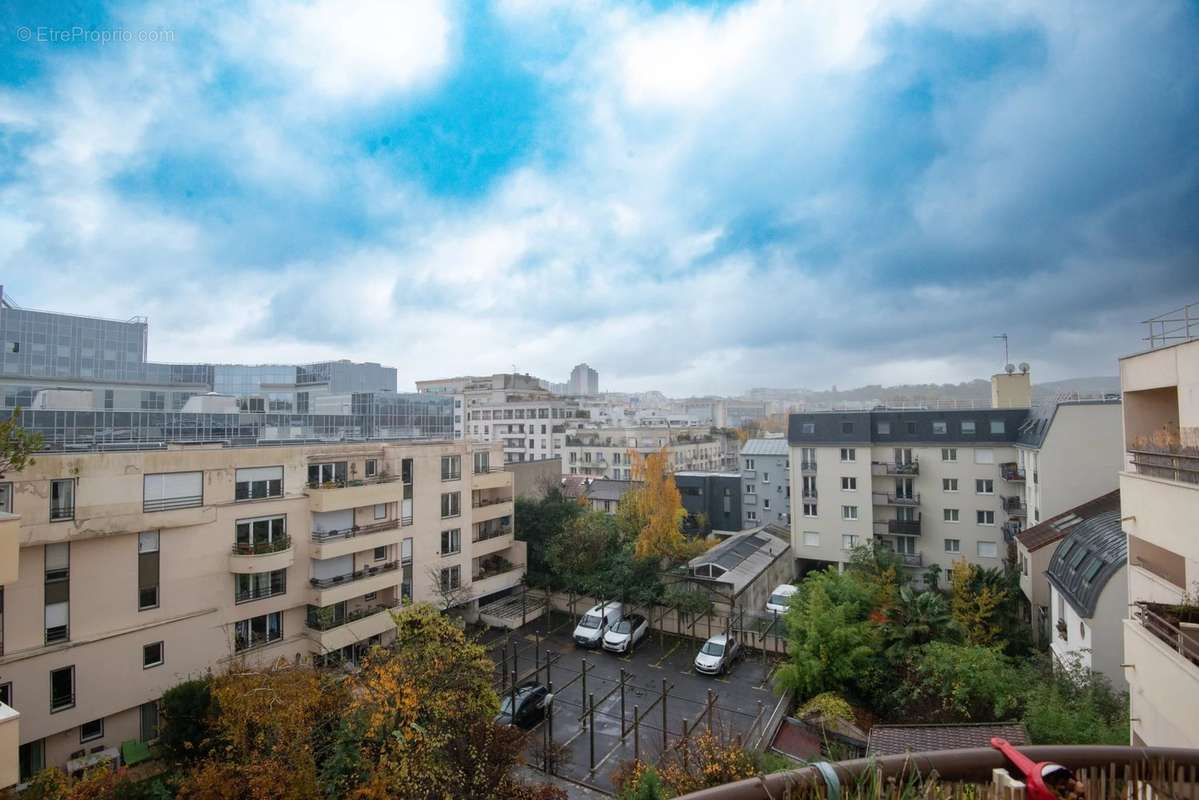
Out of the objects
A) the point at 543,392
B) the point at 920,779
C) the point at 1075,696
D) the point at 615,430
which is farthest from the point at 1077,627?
the point at 543,392

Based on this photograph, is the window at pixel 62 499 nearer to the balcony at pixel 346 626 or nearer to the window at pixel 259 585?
the window at pixel 259 585

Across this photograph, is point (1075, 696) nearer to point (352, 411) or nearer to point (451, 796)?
point (451, 796)

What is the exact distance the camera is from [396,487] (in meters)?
26.4

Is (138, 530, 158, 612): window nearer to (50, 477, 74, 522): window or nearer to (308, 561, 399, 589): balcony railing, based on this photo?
(50, 477, 74, 522): window

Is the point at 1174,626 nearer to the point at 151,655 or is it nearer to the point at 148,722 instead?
the point at 151,655

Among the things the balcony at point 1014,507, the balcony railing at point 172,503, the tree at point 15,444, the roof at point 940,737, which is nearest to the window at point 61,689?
the balcony railing at point 172,503

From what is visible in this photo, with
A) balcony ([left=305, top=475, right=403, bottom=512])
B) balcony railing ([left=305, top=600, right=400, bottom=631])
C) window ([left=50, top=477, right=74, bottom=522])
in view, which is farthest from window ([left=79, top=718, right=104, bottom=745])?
balcony ([left=305, top=475, right=403, bottom=512])

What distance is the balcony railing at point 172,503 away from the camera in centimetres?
1938

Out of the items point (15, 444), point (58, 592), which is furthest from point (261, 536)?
point (15, 444)

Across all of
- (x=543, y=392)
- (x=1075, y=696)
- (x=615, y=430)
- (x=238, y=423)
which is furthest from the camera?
(x=543, y=392)

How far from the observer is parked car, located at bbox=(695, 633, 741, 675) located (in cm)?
2398

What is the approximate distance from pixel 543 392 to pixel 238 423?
174 ft

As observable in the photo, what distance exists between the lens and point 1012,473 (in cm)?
3325

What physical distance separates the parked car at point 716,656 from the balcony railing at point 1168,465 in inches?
670
